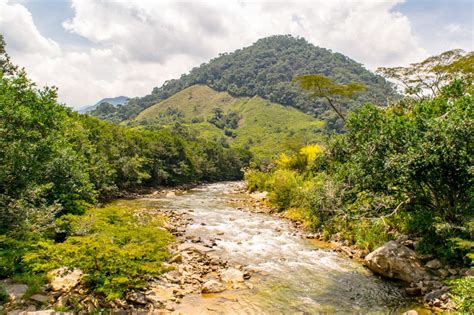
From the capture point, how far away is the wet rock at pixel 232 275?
15.3m

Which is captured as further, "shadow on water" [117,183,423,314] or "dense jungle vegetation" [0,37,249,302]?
"shadow on water" [117,183,423,314]

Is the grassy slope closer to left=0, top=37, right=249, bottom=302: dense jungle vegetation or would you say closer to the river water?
the river water

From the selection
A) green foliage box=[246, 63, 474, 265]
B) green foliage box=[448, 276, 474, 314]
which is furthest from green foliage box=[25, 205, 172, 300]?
green foliage box=[448, 276, 474, 314]

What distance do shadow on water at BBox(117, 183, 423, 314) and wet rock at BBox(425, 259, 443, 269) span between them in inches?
78.7

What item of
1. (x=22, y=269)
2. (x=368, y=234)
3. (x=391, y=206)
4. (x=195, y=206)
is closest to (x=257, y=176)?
(x=195, y=206)

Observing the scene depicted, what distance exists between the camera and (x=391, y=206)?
1555 cm

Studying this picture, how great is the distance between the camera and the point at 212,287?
1414cm

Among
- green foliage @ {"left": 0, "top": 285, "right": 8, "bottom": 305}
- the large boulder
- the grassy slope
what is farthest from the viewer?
the grassy slope

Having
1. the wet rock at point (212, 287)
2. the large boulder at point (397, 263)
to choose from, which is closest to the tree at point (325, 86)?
the large boulder at point (397, 263)

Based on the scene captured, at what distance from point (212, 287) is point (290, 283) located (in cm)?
386

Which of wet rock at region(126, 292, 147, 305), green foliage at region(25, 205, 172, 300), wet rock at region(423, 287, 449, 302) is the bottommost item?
wet rock at region(423, 287, 449, 302)

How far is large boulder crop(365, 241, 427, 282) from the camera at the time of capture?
15.2m

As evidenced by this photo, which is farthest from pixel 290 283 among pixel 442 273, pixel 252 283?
pixel 442 273

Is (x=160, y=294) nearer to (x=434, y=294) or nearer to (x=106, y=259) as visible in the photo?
(x=106, y=259)
